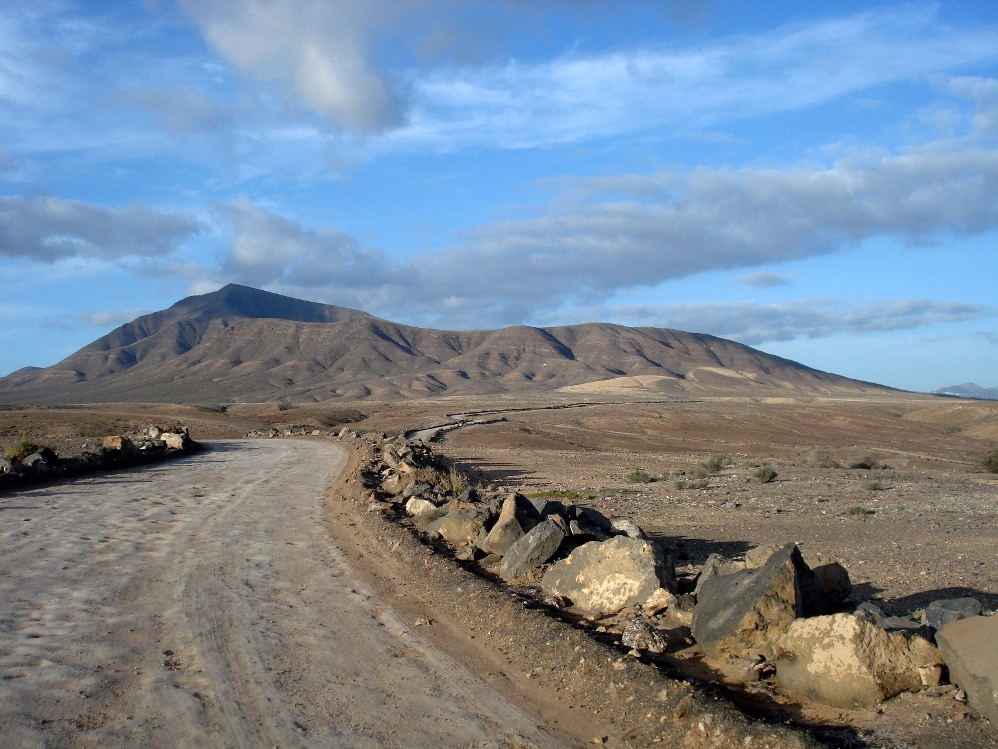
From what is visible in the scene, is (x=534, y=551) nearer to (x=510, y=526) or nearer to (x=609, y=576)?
(x=510, y=526)

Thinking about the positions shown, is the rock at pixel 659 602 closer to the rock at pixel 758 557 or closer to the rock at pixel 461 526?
the rock at pixel 758 557

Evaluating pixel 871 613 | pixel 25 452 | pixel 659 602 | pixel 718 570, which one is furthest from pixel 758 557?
pixel 25 452

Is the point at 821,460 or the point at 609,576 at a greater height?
the point at 609,576

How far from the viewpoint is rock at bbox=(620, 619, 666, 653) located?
668 cm

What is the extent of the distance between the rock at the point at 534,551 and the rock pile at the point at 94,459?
1550 cm

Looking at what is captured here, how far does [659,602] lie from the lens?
7711 mm

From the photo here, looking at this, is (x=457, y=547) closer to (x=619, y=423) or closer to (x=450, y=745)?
(x=450, y=745)

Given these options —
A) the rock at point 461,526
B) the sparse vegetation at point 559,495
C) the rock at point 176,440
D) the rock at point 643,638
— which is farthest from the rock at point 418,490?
the rock at point 176,440

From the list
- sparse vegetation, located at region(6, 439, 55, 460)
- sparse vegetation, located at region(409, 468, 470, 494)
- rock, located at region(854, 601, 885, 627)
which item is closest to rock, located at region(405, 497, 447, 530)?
sparse vegetation, located at region(409, 468, 470, 494)

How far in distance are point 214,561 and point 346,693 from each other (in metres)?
5.19

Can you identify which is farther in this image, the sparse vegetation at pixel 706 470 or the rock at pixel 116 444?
the sparse vegetation at pixel 706 470

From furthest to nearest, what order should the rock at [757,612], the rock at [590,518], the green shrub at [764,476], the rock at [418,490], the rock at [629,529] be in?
the green shrub at [764,476] → the rock at [418,490] → the rock at [590,518] → the rock at [629,529] → the rock at [757,612]

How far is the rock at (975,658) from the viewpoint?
15.7ft

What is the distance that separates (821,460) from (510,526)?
88.0 ft
